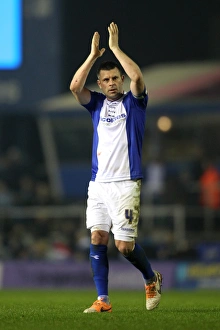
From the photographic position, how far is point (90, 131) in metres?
29.5

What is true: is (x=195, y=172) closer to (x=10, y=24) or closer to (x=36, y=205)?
(x=36, y=205)

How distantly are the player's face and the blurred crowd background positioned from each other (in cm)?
1129

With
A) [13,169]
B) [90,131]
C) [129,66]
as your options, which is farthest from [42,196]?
[129,66]

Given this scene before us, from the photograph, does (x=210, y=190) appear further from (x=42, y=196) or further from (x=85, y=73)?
(x=85, y=73)

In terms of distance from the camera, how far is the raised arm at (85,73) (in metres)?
10.5

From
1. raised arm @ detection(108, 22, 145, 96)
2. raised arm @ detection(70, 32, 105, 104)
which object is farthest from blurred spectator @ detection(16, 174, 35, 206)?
raised arm @ detection(108, 22, 145, 96)

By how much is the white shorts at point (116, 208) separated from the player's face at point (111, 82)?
0.89 metres

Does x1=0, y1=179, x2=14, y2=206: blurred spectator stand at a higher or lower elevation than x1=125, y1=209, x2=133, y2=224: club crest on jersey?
lower

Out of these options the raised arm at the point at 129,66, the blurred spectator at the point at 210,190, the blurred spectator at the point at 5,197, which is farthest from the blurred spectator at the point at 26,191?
the raised arm at the point at 129,66

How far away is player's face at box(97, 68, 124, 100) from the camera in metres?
10.5

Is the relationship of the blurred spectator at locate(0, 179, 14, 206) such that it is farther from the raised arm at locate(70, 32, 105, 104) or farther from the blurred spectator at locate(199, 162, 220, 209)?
the raised arm at locate(70, 32, 105, 104)

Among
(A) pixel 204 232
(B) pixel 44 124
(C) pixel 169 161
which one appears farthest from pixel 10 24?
(A) pixel 204 232

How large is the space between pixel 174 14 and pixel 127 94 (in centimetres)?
1937

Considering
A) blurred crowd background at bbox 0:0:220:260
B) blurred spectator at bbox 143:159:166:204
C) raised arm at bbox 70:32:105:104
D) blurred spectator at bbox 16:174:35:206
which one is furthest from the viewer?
blurred spectator at bbox 16:174:35:206
